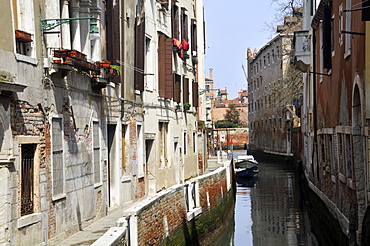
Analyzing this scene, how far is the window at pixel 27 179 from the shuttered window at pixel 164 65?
9756 mm

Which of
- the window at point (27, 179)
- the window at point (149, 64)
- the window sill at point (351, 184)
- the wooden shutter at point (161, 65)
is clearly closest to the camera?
the window at point (27, 179)

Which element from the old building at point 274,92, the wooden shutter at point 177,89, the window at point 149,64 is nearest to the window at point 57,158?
the window at point 149,64

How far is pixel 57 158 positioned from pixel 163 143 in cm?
949

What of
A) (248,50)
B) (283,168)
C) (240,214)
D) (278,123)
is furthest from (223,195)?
(248,50)

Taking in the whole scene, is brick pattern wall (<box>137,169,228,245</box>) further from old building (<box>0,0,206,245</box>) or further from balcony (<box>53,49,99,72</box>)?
balcony (<box>53,49,99,72</box>)

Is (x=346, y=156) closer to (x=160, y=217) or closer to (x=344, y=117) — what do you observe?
(x=344, y=117)

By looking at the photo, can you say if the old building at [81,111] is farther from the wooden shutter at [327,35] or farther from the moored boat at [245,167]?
the moored boat at [245,167]

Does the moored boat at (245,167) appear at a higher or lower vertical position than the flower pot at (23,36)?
lower

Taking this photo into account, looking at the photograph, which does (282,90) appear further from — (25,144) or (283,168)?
(25,144)

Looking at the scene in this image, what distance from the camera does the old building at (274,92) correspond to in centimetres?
4192

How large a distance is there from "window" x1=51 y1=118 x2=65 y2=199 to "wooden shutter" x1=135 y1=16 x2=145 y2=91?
5.80m

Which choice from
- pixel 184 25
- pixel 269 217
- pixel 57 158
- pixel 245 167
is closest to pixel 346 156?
pixel 57 158

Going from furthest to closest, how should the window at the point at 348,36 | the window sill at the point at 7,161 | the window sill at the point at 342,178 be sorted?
the window sill at the point at 342,178
the window at the point at 348,36
the window sill at the point at 7,161

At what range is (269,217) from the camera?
23281 millimetres
